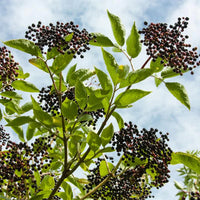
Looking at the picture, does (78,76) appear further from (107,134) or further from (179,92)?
(179,92)

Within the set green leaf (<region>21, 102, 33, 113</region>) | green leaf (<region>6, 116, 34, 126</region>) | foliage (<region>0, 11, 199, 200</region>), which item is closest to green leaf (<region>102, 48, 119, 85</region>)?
foliage (<region>0, 11, 199, 200</region>)

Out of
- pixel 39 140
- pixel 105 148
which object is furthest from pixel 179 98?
pixel 39 140

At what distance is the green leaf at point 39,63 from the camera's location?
101 inches

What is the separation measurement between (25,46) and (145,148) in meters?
1.59

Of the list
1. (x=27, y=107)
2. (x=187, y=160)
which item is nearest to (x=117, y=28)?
(x=187, y=160)

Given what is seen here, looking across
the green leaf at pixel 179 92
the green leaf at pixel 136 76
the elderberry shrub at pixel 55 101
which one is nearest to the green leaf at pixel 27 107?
the elderberry shrub at pixel 55 101

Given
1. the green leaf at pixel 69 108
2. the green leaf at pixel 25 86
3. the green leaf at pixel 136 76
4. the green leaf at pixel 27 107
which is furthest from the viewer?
the green leaf at pixel 27 107

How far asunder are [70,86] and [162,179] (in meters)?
1.51

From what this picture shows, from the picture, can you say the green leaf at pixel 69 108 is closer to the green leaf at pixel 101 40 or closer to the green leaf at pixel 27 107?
the green leaf at pixel 101 40

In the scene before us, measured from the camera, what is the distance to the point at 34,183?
11.3ft

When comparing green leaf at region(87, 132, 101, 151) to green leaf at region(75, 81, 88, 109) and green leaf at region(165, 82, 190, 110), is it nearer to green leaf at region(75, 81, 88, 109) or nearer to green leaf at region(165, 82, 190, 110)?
green leaf at region(75, 81, 88, 109)

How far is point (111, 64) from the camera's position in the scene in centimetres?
246

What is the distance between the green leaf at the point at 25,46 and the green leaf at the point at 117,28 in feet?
2.59

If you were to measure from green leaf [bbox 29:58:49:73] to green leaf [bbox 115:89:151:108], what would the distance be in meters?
0.79
